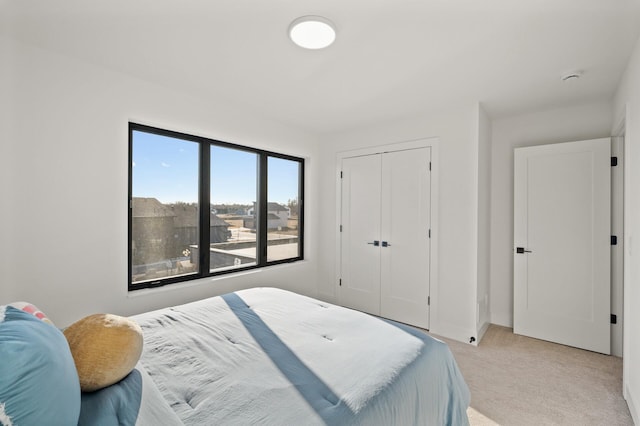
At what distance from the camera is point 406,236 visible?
366cm

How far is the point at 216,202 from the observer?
3299mm

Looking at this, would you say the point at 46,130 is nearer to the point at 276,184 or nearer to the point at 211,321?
the point at 211,321

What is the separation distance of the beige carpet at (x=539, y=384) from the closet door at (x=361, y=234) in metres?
1.21

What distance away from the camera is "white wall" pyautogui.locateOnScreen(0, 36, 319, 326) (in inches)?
80.2

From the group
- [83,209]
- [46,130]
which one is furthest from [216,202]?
[46,130]

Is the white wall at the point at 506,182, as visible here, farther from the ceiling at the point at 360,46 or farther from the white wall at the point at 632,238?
the white wall at the point at 632,238

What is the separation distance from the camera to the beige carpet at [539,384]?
2002 millimetres

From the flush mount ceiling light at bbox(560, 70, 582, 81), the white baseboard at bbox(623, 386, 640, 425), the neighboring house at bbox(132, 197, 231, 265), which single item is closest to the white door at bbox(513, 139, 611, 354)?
the flush mount ceiling light at bbox(560, 70, 582, 81)

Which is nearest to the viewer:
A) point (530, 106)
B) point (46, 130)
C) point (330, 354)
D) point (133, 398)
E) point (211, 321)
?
point (133, 398)

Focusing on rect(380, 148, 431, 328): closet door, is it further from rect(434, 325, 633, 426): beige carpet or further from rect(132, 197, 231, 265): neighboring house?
rect(132, 197, 231, 265): neighboring house

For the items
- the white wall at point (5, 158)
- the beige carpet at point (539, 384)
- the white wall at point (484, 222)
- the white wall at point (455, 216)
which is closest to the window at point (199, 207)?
the white wall at point (5, 158)

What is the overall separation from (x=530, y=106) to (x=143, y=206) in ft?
13.2

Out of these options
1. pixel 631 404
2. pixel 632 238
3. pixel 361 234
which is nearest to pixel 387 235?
pixel 361 234

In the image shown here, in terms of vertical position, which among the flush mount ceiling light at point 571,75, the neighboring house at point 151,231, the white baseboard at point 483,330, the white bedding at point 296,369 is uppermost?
the flush mount ceiling light at point 571,75
